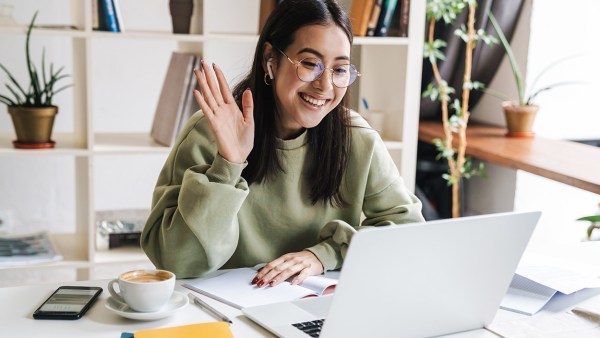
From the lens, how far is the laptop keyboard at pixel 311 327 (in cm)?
122

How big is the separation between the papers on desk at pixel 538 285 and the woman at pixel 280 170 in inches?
12.9

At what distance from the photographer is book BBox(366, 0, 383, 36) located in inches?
109

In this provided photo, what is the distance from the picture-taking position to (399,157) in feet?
9.63

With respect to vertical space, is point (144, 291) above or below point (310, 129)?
below

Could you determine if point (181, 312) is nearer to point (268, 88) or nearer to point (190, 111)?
point (268, 88)

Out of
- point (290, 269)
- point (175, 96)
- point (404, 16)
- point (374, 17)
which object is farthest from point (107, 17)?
point (290, 269)

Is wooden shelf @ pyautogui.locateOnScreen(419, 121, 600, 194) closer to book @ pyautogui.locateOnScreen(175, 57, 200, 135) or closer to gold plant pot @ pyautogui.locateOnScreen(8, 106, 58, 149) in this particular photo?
book @ pyautogui.locateOnScreen(175, 57, 200, 135)

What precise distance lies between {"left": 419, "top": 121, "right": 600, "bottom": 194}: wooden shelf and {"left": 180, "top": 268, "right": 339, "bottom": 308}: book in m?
1.21

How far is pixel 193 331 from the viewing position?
1.20 metres

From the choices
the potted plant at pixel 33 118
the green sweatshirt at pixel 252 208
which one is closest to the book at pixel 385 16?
the green sweatshirt at pixel 252 208

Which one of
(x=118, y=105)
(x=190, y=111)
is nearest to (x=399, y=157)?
(x=190, y=111)

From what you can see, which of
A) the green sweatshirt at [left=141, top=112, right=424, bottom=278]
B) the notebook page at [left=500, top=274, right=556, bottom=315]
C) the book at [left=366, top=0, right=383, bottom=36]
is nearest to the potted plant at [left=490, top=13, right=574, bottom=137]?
the book at [left=366, top=0, right=383, bottom=36]

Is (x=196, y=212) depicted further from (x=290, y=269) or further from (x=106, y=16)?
(x=106, y=16)

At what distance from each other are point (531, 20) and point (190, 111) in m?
1.55
